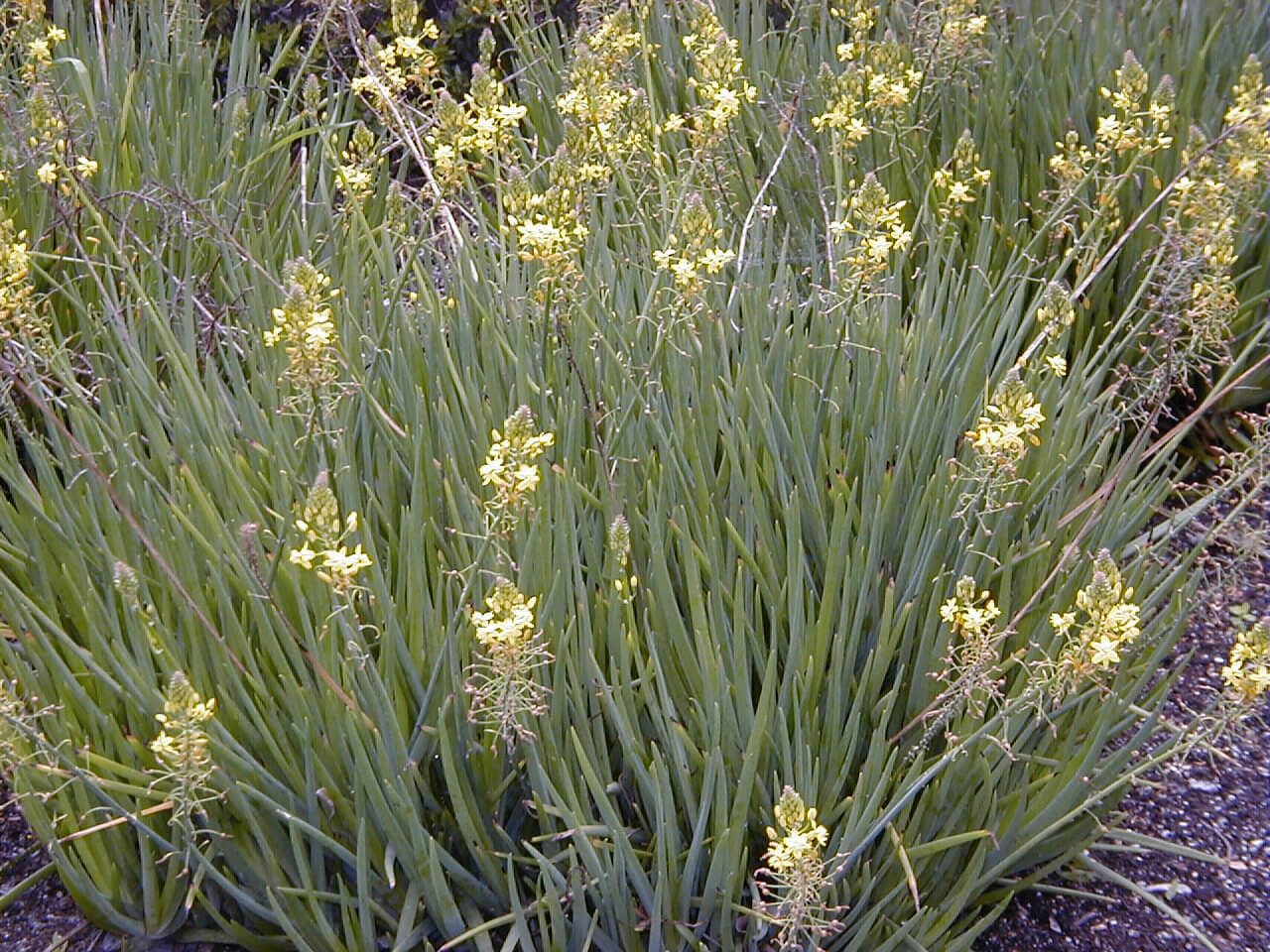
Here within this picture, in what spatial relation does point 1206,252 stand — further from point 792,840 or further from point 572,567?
point 792,840

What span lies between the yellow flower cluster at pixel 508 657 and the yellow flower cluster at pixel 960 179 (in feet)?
5.53

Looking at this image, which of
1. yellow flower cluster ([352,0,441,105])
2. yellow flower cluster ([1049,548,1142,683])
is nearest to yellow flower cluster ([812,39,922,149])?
yellow flower cluster ([352,0,441,105])

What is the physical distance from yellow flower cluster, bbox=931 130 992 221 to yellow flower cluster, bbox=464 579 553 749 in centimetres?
169

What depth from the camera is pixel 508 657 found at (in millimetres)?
1802

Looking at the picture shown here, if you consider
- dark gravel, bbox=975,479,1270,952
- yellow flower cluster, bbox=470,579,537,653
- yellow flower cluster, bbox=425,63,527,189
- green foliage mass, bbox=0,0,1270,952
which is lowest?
dark gravel, bbox=975,479,1270,952

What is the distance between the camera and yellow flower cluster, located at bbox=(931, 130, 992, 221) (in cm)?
315

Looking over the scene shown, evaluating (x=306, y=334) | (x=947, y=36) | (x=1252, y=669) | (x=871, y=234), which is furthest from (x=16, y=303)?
(x=947, y=36)

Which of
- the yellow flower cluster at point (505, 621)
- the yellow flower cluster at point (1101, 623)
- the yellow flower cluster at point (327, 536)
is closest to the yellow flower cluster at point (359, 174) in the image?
the yellow flower cluster at point (327, 536)

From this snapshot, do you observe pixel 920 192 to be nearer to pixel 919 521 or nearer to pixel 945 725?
pixel 919 521

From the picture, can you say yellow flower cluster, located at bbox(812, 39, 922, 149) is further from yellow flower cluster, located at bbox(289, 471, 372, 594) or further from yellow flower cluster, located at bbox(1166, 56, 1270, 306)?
yellow flower cluster, located at bbox(289, 471, 372, 594)

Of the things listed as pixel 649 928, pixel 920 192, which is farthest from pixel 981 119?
pixel 649 928

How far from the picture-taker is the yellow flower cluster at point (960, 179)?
315cm

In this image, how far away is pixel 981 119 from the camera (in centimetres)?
393

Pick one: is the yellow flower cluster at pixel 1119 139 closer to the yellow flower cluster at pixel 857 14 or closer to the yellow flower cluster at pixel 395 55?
the yellow flower cluster at pixel 857 14
